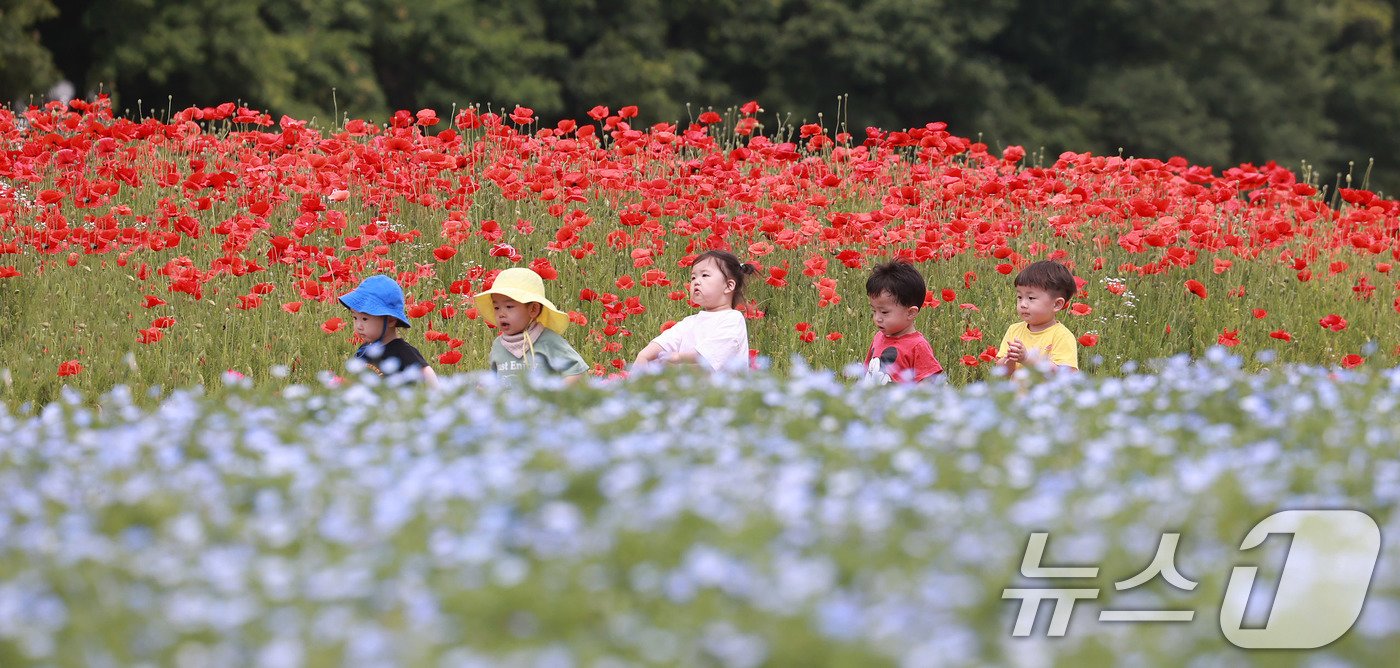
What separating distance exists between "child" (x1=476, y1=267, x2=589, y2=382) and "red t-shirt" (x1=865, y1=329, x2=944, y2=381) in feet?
4.13

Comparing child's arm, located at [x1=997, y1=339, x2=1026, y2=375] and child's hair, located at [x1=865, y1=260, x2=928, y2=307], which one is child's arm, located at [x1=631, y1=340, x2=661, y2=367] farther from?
child's arm, located at [x1=997, y1=339, x2=1026, y2=375]

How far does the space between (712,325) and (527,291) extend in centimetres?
79

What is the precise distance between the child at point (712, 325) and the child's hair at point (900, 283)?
21.0 inches

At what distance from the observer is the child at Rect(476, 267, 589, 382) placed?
6.34m

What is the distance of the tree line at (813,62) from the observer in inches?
787

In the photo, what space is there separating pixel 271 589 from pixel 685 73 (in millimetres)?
21210

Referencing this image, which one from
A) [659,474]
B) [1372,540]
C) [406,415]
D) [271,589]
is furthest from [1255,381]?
[271,589]

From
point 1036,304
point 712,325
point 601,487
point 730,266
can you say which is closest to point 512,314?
point 712,325

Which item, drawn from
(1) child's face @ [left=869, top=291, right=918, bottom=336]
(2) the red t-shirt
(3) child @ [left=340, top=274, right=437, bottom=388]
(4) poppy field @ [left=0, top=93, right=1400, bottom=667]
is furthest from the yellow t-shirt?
(3) child @ [left=340, top=274, right=437, bottom=388]

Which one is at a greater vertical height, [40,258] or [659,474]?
[659,474]

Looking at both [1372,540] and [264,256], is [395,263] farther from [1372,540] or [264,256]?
[1372,540]

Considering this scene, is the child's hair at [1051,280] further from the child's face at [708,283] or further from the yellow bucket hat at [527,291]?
the yellow bucket hat at [527,291]

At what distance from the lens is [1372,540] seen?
10.4 feet

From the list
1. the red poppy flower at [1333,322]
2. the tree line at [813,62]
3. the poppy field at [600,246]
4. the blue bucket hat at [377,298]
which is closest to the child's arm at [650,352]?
the poppy field at [600,246]
